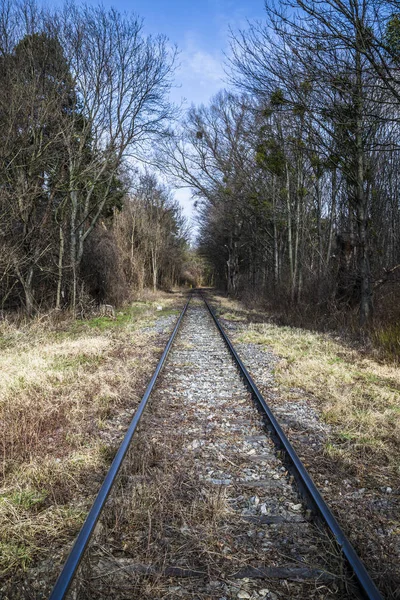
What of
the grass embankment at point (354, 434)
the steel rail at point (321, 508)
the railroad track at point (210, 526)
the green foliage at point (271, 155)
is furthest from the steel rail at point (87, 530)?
the green foliage at point (271, 155)

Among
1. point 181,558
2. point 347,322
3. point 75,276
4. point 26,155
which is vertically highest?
point 26,155

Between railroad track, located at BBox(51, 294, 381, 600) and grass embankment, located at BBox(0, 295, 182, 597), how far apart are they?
0.89 ft

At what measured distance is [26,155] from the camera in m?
10.6

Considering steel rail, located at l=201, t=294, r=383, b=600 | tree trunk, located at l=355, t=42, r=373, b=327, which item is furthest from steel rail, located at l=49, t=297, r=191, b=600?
tree trunk, located at l=355, t=42, r=373, b=327

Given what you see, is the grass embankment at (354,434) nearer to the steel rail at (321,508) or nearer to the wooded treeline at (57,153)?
the steel rail at (321,508)

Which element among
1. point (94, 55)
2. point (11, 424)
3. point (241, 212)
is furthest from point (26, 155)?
point (241, 212)

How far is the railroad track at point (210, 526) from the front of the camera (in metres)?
2.28

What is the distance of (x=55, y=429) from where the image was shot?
4570mm

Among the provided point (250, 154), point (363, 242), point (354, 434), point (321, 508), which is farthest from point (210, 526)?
point (250, 154)

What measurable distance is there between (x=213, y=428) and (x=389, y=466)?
187 centimetres

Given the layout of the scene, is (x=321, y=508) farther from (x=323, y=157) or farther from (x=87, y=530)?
(x=323, y=157)

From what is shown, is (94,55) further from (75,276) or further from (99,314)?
(99,314)

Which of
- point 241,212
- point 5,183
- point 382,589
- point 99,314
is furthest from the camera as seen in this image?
point 241,212

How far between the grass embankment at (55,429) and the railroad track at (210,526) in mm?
270
